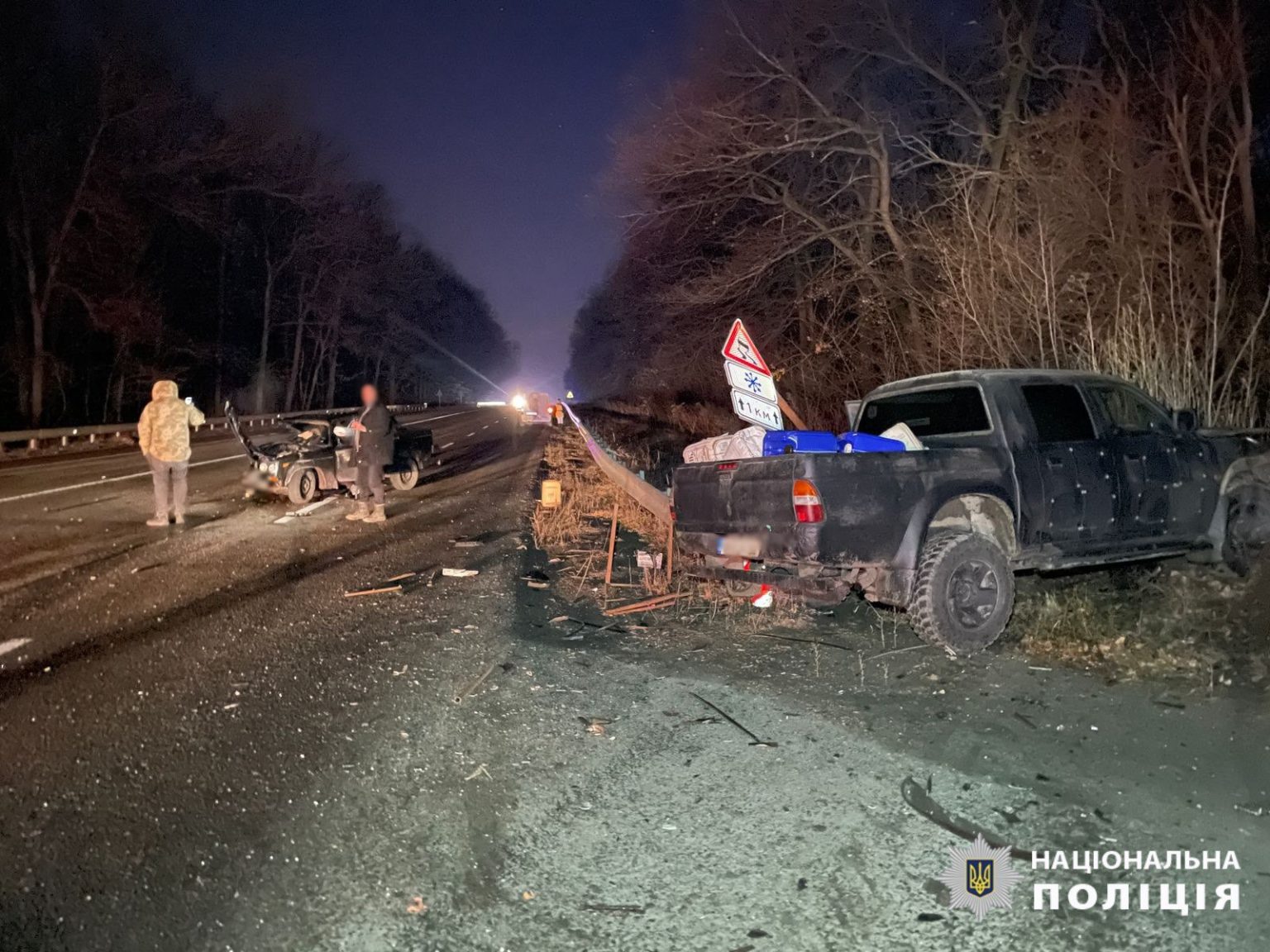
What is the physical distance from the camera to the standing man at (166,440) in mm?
11023

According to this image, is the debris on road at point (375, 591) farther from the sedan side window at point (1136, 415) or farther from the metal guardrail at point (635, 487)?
the sedan side window at point (1136, 415)

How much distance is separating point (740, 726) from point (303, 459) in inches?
417

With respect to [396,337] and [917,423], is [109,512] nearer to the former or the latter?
[917,423]

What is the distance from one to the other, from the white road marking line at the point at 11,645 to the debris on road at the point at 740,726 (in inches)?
179

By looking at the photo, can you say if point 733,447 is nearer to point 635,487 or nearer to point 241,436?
point 635,487

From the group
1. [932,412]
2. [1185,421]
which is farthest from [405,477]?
[1185,421]

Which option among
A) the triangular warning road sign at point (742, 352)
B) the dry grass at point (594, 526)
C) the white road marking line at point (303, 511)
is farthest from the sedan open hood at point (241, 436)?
the triangular warning road sign at point (742, 352)

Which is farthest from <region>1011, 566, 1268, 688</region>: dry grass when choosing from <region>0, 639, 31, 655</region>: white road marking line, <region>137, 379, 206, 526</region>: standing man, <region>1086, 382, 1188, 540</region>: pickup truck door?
<region>137, 379, 206, 526</region>: standing man

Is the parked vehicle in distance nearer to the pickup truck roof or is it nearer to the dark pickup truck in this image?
the dark pickup truck

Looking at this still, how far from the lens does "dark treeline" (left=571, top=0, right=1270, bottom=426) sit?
11.6m

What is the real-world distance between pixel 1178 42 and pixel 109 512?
17449 mm

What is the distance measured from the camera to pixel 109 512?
40.6 ft

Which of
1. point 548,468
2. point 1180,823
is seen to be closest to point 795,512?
point 1180,823
